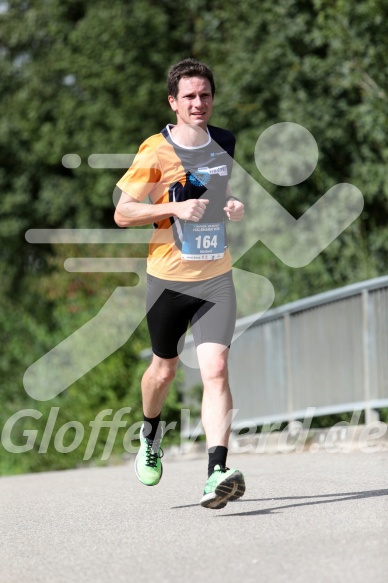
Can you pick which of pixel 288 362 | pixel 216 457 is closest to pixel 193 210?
pixel 216 457

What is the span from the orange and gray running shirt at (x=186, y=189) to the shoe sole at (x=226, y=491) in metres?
1.09

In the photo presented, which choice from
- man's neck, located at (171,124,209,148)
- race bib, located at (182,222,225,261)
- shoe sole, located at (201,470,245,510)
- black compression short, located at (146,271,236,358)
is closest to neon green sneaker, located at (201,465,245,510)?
shoe sole, located at (201,470,245,510)

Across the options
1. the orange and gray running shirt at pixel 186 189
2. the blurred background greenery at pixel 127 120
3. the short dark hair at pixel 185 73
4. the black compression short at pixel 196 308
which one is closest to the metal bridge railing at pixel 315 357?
the blurred background greenery at pixel 127 120

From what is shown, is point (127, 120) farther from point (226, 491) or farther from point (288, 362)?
point (226, 491)

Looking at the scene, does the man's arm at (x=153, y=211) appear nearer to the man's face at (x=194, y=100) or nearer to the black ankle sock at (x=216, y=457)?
the man's face at (x=194, y=100)

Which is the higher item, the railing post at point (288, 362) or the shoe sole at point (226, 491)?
the railing post at point (288, 362)

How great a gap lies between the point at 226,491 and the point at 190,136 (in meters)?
1.78

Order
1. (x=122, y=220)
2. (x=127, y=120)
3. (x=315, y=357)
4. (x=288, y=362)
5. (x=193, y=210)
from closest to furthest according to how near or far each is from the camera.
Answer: (x=193, y=210)
(x=122, y=220)
(x=315, y=357)
(x=288, y=362)
(x=127, y=120)

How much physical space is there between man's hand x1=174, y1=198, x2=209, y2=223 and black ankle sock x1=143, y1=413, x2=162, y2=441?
1.41 meters

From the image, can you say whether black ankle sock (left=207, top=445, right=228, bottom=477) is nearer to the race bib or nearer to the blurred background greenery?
the race bib

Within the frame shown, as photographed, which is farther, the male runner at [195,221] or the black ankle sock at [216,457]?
the male runner at [195,221]

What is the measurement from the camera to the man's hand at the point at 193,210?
6402 millimetres

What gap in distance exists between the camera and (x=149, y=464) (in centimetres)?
726

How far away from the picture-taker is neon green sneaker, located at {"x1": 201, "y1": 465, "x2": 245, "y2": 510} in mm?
6215
